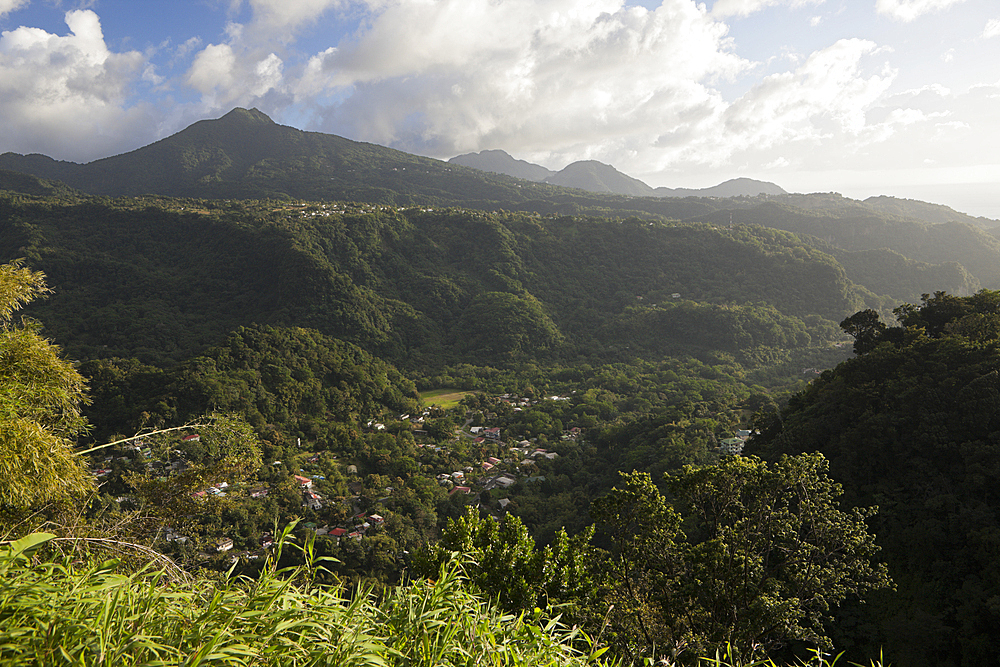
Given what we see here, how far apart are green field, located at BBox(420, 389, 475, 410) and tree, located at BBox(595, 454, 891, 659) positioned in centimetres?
3743

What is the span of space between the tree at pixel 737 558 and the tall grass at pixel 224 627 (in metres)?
5.28

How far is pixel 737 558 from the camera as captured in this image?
7.20 m

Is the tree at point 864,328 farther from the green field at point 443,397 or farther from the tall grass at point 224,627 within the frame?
the green field at point 443,397

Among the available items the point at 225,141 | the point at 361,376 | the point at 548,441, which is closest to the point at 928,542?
the point at 548,441

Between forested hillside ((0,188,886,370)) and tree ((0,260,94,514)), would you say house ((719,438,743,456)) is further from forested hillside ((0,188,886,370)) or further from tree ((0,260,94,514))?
forested hillside ((0,188,886,370))

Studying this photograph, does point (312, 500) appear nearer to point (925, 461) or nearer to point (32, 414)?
point (32, 414)

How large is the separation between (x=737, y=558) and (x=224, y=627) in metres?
7.41

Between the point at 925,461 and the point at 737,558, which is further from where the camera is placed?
the point at 925,461

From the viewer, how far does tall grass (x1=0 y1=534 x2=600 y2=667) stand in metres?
1.85

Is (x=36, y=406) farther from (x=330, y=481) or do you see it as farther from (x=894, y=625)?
(x=330, y=481)

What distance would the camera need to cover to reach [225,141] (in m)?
153

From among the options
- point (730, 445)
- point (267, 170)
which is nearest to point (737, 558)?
point (730, 445)

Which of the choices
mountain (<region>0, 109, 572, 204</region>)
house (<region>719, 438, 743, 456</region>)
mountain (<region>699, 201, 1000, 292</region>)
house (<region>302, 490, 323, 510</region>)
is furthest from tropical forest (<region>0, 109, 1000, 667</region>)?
mountain (<region>0, 109, 572, 204</region>)

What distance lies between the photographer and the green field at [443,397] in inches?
1807
